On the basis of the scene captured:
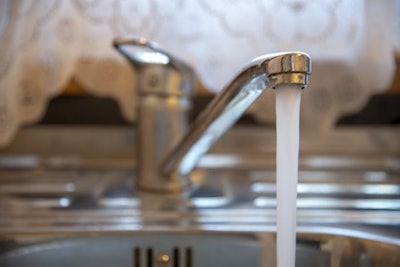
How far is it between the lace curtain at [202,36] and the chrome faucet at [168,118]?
3.8 inches

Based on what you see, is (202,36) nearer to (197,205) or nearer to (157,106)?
(157,106)

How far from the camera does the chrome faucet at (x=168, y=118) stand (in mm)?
511

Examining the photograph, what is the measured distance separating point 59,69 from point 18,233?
29cm

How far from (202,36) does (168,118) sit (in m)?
0.16

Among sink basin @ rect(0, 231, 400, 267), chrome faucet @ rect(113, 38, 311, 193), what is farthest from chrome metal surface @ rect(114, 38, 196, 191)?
sink basin @ rect(0, 231, 400, 267)

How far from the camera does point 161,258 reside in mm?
508

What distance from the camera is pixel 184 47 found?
2.25 feet

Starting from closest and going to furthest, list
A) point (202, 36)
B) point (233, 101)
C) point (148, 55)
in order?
1. point (233, 101)
2. point (148, 55)
3. point (202, 36)

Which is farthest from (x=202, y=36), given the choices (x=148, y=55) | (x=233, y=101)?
(x=233, y=101)

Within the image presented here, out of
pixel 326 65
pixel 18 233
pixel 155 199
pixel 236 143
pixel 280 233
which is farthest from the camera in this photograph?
pixel 236 143

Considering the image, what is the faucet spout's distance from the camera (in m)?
0.35

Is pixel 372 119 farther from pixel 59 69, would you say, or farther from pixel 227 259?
A: pixel 59 69

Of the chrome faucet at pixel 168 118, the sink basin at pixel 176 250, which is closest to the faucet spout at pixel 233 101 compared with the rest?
the chrome faucet at pixel 168 118

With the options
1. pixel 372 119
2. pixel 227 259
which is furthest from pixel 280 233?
pixel 372 119
